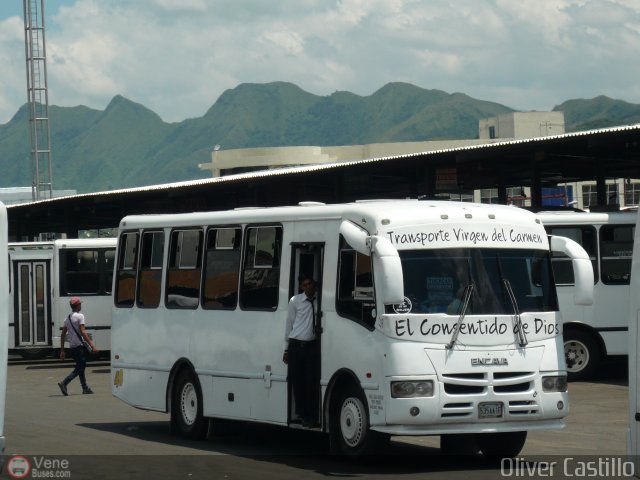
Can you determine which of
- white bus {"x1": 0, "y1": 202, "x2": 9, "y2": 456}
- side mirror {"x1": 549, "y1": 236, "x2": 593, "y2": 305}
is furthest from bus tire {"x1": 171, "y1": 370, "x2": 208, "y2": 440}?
white bus {"x1": 0, "y1": 202, "x2": 9, "y2": 456}

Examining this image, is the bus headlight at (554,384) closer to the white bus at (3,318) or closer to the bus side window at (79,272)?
the white bus at (3,318)

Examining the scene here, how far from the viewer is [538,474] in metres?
12.6

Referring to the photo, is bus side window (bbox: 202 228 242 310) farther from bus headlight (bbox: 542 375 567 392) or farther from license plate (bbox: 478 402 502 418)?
bus headlight (bbox: 542 375 567 392)

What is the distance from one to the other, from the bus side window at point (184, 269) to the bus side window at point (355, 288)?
3.31m

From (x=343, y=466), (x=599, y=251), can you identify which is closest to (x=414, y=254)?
(x=343, y=466)

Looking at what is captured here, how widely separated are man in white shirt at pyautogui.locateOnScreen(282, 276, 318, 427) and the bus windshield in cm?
146

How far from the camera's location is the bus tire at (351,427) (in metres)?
13.1

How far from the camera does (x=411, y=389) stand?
12.7 m

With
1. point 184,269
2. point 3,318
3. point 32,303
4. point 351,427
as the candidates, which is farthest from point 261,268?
point 32,303

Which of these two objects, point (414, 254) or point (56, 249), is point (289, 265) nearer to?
point (414, 254)

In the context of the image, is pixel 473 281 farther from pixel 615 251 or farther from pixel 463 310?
pixel 615 251

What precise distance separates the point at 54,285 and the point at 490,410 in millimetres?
22132

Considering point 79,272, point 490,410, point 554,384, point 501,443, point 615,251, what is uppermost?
point 615,251

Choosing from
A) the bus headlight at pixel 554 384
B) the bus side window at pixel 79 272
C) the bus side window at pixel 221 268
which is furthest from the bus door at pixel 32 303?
the bus headlight at pixel 554 384
